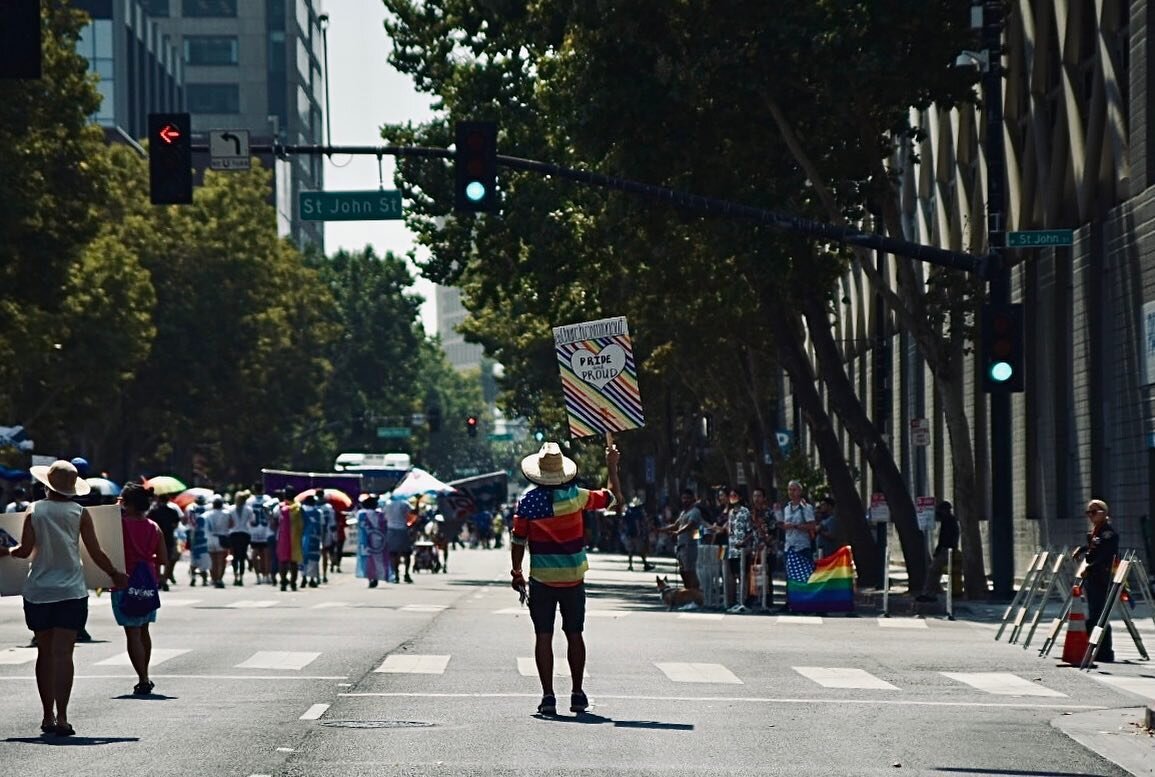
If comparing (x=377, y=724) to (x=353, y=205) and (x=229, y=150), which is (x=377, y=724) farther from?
(x=353, y=205)

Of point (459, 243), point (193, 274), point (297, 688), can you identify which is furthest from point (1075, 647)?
point (193, 274)

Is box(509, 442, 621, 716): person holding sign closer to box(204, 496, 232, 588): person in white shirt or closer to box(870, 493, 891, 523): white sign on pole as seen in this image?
box(870, 493, 891, 523): white sign on pole

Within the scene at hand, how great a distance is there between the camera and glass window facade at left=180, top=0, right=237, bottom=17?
178125 millimetres

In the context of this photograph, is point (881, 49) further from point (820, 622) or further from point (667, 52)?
point (820, 622)

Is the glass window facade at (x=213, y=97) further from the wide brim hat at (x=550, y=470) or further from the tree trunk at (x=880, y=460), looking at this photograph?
the wide brim hat at (x=550, y=470)

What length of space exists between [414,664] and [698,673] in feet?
8.32

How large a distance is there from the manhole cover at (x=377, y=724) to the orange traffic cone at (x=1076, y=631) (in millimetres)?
8943

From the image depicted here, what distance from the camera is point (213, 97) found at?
17838 cm

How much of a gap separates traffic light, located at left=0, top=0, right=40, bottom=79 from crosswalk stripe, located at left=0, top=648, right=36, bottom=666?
6304 mm

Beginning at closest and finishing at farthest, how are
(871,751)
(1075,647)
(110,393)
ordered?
(871,751), (1075,647), (110,393)

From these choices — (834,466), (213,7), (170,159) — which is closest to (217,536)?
(834,466)

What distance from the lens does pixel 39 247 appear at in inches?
1839

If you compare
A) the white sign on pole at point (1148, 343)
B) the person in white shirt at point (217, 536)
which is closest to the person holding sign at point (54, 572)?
the white sign on pole at point (1148, 343)

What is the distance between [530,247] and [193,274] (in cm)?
4367
